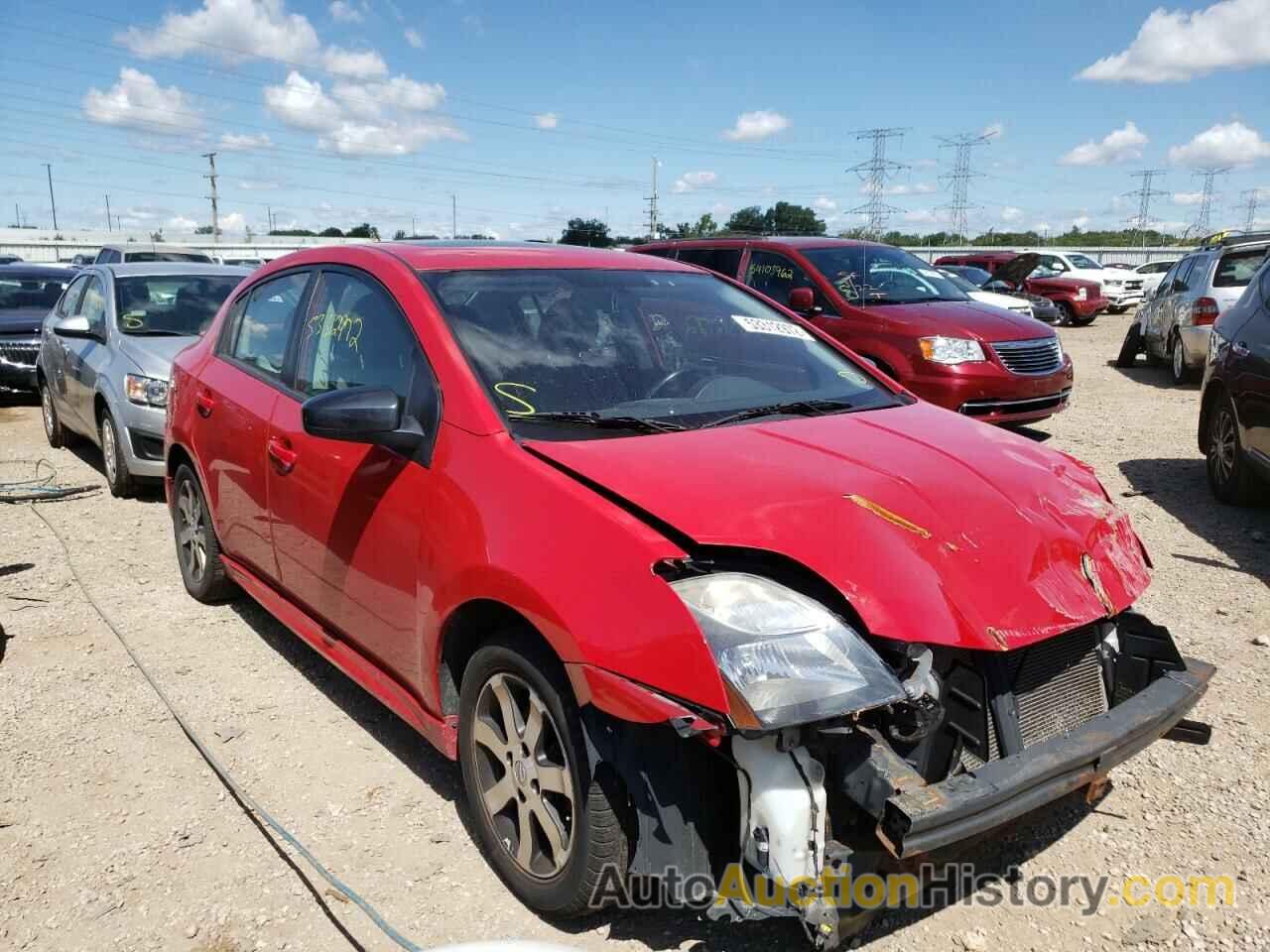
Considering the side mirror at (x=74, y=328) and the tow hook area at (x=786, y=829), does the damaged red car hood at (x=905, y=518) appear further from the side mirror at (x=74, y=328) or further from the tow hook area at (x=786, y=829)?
the side mirror at (x=74, y=328)

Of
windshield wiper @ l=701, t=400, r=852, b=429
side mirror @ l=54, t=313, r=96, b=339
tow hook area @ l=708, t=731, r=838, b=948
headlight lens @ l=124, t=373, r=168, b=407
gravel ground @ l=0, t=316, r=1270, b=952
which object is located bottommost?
gravel ground @ l=0, t=316, r=1270, b=952

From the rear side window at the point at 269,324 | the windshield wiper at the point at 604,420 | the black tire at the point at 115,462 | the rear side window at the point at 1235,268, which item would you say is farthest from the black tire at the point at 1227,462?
the black tire at the point at 115,462

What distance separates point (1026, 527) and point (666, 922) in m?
1.41

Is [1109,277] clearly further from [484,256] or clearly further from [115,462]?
[484,256]

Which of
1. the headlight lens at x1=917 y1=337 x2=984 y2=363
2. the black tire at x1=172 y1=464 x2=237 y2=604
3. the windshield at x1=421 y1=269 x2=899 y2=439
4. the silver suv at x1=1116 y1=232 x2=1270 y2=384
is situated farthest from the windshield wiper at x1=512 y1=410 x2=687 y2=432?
the silver suv at x1=1116 y1=232 x2=1270 y2=384

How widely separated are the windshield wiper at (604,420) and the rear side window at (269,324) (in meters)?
1.56

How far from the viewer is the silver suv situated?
1209cm

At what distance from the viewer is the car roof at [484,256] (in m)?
3.50

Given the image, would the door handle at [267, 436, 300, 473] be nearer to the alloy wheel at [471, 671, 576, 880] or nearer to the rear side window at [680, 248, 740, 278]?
the alloy wheel at [471, 671, 576, 880]

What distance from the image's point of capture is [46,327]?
871 centimetres

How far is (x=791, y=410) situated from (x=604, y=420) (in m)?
0.70

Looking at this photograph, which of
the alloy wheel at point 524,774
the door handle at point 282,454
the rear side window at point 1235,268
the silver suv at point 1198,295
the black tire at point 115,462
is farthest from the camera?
the rear side window at point 1235,268

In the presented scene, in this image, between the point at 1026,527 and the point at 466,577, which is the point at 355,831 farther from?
the point at 1026,527

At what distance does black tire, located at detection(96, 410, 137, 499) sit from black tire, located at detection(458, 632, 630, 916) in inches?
212
